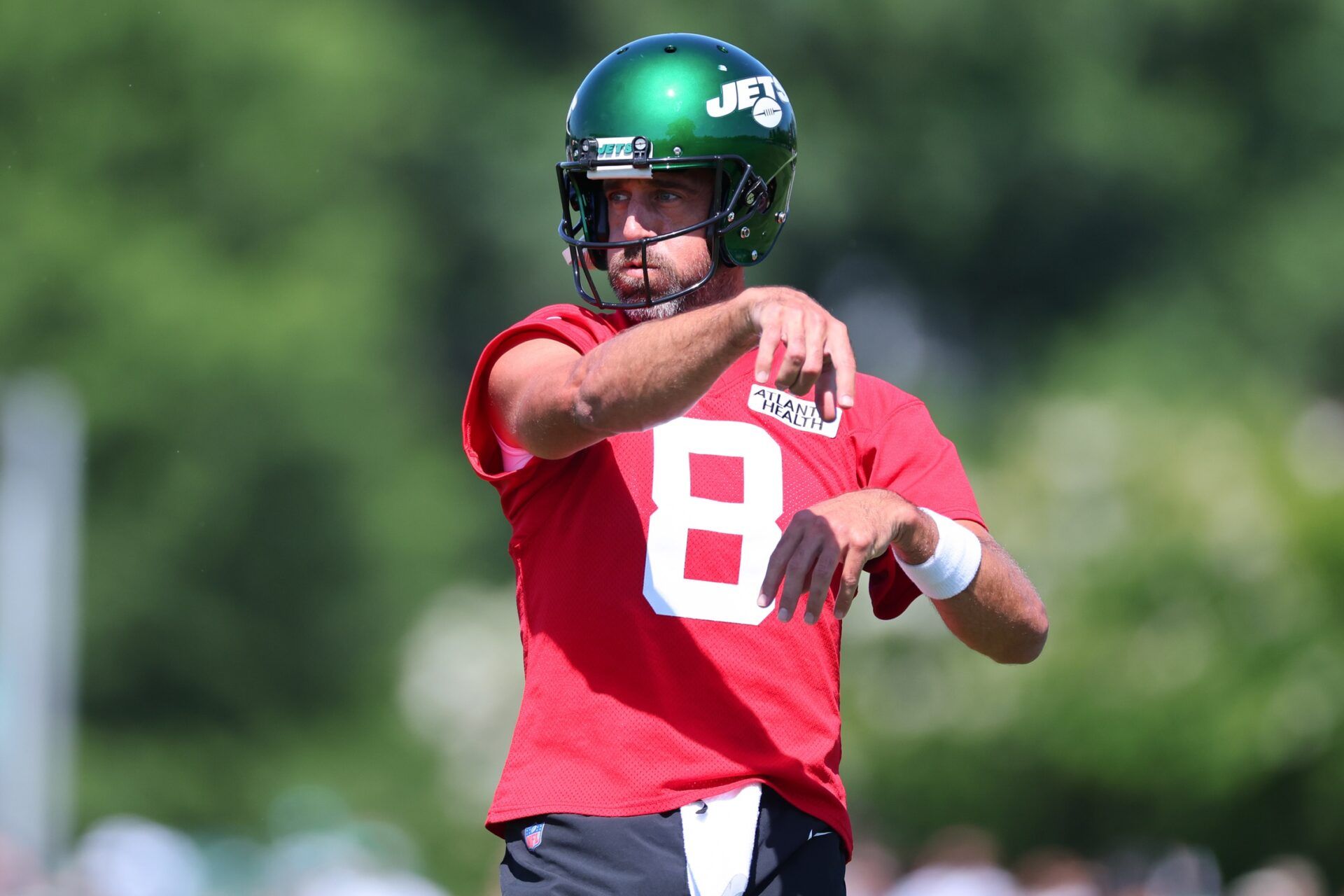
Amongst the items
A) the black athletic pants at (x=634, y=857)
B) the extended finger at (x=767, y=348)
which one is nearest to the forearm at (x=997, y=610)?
the black athletic pants at (x=634, y=857)

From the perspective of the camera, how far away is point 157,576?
92.5 ft

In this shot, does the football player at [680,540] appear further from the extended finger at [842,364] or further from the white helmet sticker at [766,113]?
the extended finger at [842,364]

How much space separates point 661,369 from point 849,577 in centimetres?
54

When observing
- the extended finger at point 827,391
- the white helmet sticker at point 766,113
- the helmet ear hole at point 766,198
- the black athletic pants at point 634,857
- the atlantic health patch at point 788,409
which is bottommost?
the black athletic pants at point 634,857

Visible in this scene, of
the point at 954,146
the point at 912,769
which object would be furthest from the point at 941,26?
the point at 912,769

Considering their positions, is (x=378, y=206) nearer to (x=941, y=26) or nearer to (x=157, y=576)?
(x=157, y=576)

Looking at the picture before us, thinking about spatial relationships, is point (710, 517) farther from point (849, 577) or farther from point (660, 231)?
point (660, 231)

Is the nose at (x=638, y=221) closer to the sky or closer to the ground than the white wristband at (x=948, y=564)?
closer to the sky

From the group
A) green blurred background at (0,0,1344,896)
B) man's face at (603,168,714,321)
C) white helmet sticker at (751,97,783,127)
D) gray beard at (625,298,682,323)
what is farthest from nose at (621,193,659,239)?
green blurred background at (0,0,1344,896)

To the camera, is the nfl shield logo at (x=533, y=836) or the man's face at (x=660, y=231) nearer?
the nfl shield logo at (x=533, y=836)

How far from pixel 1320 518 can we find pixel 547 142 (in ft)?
50.9

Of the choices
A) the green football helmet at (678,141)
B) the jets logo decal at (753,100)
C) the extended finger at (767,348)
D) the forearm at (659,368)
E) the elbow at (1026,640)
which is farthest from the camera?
the jets logo decal at (753,100)

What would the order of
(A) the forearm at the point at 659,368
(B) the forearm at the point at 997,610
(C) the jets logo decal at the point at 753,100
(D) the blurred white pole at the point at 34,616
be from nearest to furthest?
(A) the forearm at the point at 659,368 → (B) the forearm at the point at 997,610 → (C) the jets logo decal at the point at 753,100 → (D) the blurred white pole at the point at 34,616

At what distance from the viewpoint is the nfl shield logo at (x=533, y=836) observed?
12.9 feet
